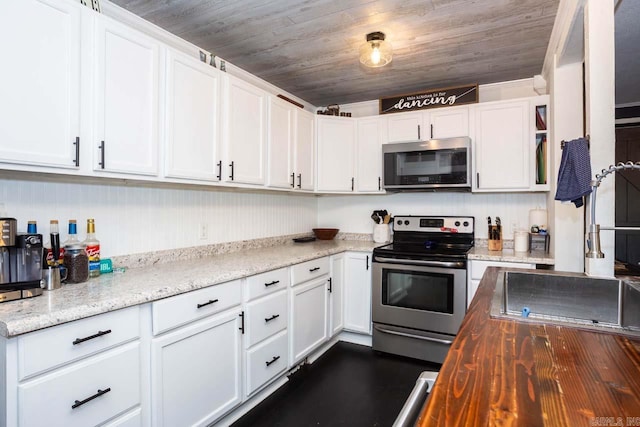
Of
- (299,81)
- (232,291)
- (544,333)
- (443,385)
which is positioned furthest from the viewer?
(299,81)

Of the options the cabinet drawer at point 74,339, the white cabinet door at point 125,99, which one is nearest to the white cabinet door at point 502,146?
the white cabinet door at point 125,99

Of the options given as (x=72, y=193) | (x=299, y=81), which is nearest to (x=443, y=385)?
(x=72, y=193)

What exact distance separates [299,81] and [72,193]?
79.3 inches

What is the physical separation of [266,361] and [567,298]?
1660 millimetres

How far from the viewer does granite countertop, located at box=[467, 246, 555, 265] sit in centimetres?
249

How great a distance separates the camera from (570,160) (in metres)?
1.52

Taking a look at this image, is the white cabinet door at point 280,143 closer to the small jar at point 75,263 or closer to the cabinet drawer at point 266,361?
the cabinet drawer at point 266,361

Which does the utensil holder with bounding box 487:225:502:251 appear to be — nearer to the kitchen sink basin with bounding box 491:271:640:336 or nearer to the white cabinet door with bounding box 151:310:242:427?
the kitchen sink basin with bounding box 491:271:640:336

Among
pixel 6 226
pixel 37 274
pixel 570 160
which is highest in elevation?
pixel 570 160

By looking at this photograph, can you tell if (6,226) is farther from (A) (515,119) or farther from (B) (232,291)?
(A) (515,119)

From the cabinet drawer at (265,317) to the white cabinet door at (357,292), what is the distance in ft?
2.97

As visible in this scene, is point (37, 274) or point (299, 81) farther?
point (299, 81)

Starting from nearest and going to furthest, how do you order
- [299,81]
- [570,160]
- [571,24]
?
[570,160] → [571,24] → [299,81]

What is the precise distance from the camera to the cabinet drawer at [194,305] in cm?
155
